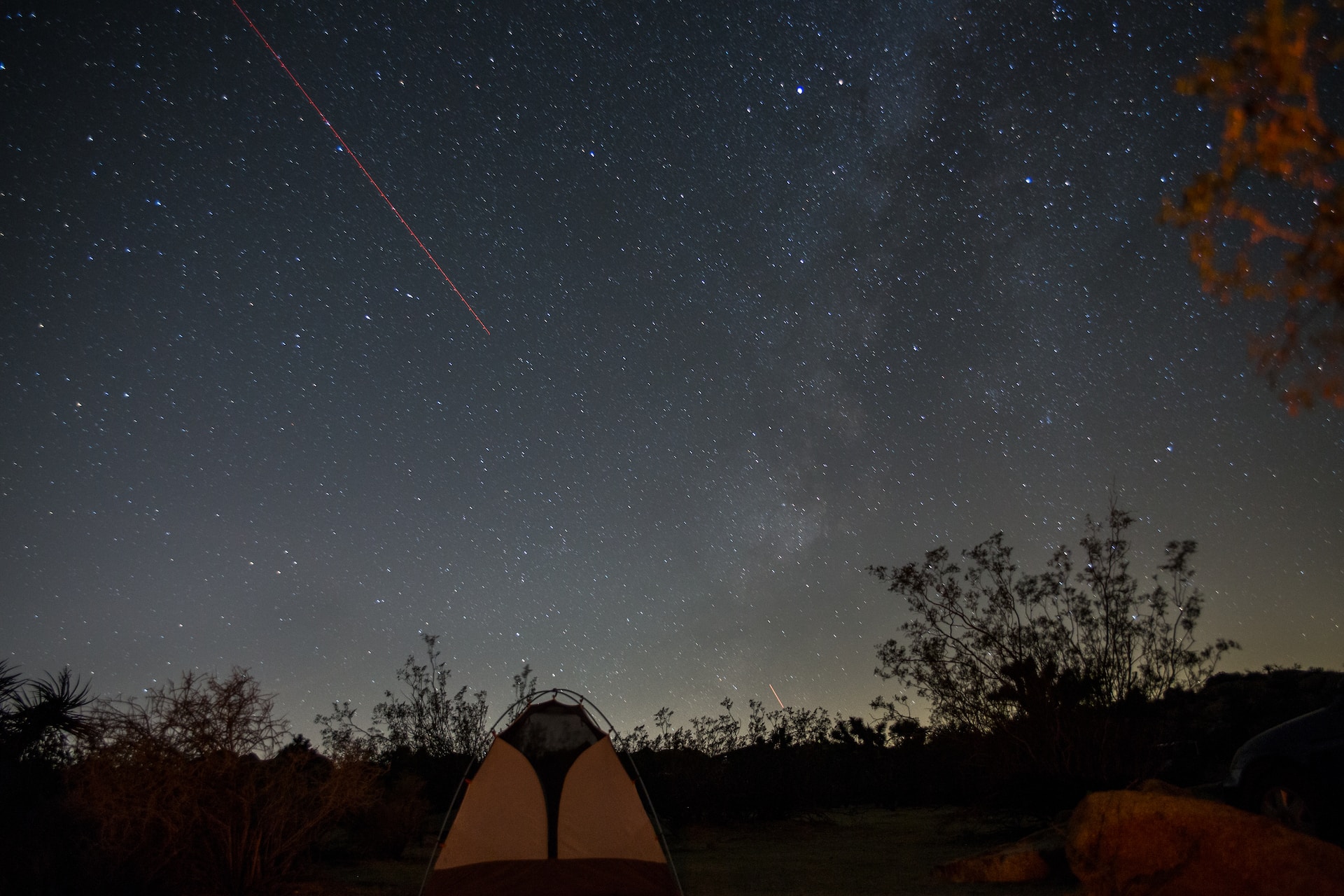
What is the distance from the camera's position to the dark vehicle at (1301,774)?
731 cm

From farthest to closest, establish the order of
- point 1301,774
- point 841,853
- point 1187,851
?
point 841,853
point 1301,774
point 1187,851

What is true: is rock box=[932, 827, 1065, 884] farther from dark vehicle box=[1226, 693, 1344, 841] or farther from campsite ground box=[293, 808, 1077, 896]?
dark vehicle box=[1226, 693, 1344, 841]

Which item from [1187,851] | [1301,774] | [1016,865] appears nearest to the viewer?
[1187,851]

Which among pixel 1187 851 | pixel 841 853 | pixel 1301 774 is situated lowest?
pixel 841 853

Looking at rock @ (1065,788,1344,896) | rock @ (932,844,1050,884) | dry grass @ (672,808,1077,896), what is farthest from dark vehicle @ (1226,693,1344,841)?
rock @ (932,844,1050,884)

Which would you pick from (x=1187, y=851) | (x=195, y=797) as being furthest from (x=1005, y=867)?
(x=195, y=797)

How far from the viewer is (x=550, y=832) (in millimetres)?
9375

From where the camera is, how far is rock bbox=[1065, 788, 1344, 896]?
6234 millimetres

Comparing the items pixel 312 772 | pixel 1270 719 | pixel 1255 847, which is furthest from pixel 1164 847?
pixel 1270 719

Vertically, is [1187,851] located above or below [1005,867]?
above

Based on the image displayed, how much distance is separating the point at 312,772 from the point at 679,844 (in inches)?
323

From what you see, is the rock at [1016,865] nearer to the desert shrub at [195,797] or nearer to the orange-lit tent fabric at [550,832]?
the orange-lit tent fabric at [550,832]

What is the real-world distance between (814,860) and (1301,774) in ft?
25.2

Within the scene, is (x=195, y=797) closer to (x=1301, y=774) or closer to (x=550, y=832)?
(x=550, y=832)
